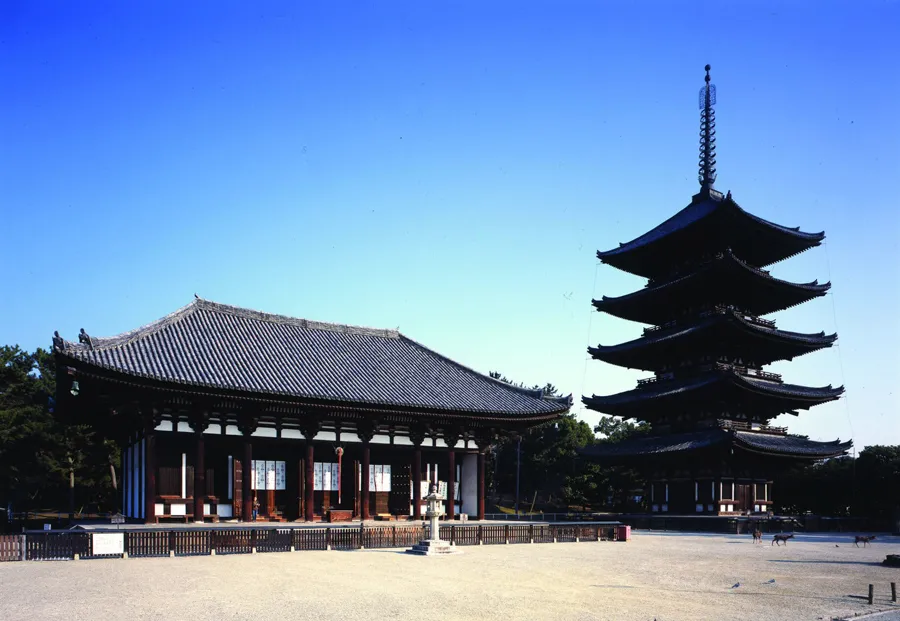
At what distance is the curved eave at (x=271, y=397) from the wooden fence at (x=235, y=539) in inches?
205

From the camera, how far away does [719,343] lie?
47.1m

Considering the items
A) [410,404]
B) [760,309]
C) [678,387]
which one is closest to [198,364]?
[410,404]

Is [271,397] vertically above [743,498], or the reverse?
[271,397]

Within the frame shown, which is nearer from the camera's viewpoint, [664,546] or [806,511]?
[664,546]

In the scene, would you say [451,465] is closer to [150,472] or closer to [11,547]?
[150,472]

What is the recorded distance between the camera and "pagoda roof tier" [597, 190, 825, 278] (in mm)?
47031

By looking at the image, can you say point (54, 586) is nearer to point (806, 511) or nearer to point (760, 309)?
point (760, 309)

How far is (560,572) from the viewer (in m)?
20.7

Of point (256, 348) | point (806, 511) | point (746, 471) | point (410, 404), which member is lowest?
point (806, 511)

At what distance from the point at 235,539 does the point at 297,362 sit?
36.5ft

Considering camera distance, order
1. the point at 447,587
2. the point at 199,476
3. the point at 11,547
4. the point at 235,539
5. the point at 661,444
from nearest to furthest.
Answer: the point at 447,587, the point at 11,547, the point at 235,539, the point at 199,476, the point at 661,444

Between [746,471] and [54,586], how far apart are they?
38006 millimetres

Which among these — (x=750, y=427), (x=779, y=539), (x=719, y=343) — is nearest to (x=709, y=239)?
(x=719, y=343)

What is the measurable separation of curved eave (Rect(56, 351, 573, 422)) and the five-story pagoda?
1203 cm
